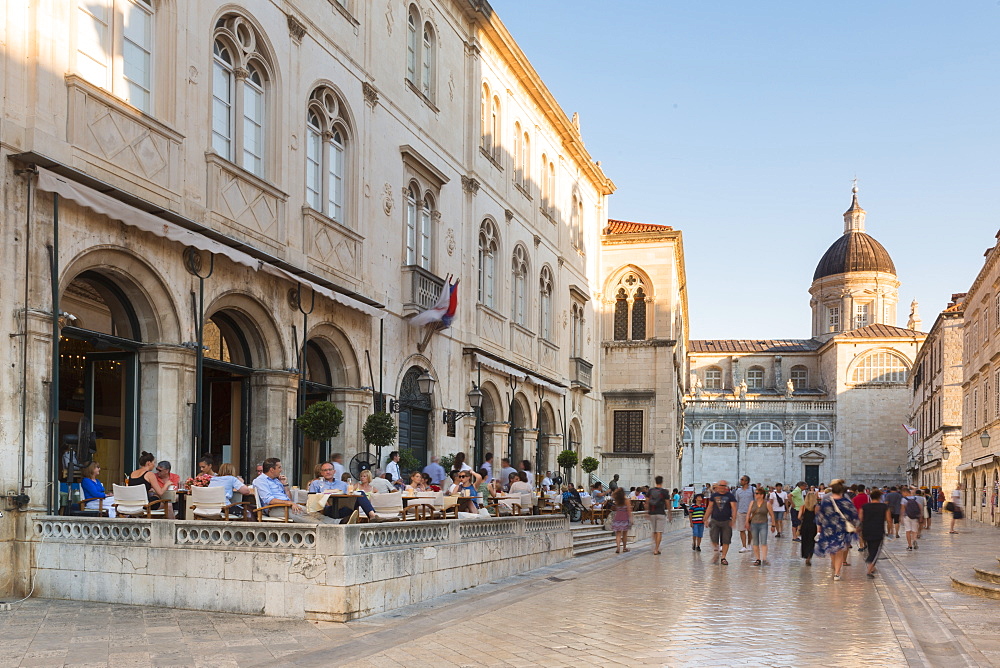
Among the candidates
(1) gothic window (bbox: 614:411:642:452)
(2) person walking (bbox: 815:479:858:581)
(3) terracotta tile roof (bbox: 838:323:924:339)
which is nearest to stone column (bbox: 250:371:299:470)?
(2) person walking (bbox: 815:479:858:581)

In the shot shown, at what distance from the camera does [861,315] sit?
3844 inches

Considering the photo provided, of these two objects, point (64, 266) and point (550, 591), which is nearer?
point (64, 266)

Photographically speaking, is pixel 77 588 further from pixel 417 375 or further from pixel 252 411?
pixel 417 375

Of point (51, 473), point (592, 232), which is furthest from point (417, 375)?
point (592, 232)

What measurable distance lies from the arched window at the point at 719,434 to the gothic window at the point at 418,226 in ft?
204

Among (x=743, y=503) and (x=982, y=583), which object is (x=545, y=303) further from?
(x=982, y=583)

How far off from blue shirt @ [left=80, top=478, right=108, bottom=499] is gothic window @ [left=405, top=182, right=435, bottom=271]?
1157 centimetres

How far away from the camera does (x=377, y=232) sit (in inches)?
850

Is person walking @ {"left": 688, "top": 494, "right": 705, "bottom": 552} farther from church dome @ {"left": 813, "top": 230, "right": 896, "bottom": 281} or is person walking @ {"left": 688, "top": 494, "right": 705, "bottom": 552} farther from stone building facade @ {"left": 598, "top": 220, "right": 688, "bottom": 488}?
church dome @ {"left": 813, "top": 230, "right": 896, "bottom": 281}

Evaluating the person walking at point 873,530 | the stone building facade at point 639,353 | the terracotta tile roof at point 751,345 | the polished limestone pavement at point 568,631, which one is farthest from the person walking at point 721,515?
the terracotta tile roof at point 751,345

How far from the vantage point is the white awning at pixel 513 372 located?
2706cm

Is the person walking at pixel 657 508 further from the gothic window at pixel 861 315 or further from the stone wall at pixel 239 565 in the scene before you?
the gothic window at pixel 861 315

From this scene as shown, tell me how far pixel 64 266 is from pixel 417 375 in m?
11.8

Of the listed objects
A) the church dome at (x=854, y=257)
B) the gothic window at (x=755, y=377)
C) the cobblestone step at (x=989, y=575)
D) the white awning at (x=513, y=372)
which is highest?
the church dome at (x=854, y=257)
